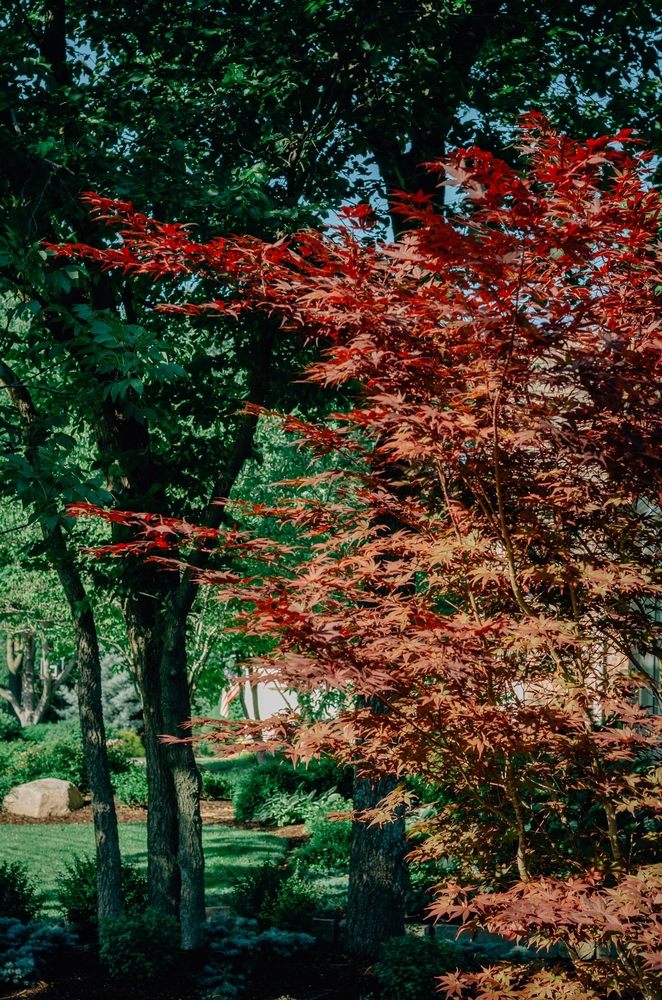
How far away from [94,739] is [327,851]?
4075 millimetres

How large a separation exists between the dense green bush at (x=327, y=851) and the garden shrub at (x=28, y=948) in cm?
313

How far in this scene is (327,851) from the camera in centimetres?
989

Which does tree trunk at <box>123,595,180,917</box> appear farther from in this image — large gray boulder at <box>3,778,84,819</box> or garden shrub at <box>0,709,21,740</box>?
garden shrub at <box>0,709,21,740</box>

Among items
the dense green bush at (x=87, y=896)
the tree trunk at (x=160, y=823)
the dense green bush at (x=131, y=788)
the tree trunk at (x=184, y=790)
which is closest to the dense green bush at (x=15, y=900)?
the dense green bush at (x=87, y=896)

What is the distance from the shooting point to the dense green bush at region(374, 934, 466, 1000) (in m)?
5.40

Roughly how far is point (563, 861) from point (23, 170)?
17.7 feet

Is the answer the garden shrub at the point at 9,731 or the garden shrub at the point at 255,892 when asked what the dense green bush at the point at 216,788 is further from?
the garden shrub at the point at 255,892

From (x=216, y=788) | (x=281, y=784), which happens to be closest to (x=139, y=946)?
(x=281, y=784)

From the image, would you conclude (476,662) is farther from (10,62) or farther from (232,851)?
(232,851)

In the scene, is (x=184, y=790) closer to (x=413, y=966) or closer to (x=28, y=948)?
(x=28, y=948)

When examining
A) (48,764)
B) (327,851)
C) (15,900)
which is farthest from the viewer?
(48,764)

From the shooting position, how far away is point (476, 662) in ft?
10.2

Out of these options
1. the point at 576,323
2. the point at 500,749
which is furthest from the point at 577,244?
the point at 500,749

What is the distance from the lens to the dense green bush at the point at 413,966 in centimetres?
540
